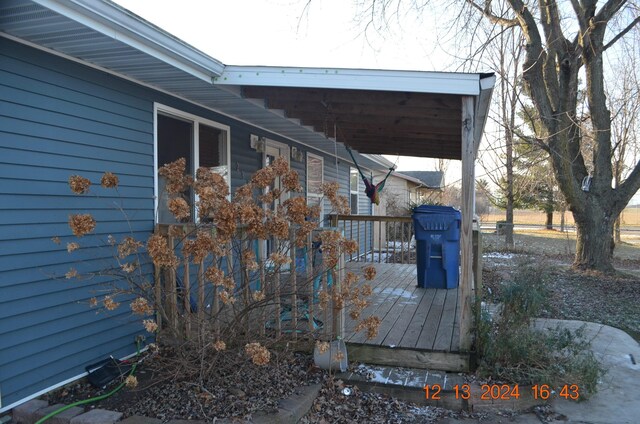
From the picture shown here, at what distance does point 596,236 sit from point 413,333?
7118mm

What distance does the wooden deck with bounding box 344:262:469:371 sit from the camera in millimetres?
3584

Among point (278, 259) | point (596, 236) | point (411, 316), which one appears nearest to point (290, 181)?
point (278, 259)

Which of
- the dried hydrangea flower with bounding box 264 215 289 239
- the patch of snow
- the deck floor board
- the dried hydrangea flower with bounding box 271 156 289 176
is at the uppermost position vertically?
the dried hydrangea flower with bounding box 271 156 289 176

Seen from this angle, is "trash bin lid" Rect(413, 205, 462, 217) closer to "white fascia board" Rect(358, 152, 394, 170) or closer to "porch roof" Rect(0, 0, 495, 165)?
"porch roof" Rect(0, 0, 495, 165)

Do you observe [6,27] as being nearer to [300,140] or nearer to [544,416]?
[544,416]

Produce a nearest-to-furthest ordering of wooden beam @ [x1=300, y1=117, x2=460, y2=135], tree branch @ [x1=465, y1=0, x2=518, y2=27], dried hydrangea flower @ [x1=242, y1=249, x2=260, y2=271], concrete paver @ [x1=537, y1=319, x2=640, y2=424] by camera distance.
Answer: dried hydrangea flower @ [x1=242, y1=249, x2=260, y2=271]
concrete paver @ [x1=537, y1=319, x2=640, y2=424]
wooden beam @ [x1=300, y1=117, x2=460, y2=135]
tree branch @ [x1=465, y1=0, x2=518, y2=27]

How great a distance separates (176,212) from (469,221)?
7.17ft

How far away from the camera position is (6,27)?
9.38 feet

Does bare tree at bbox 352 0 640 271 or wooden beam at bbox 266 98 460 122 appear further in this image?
bare tree at bbox 352 0 640 271

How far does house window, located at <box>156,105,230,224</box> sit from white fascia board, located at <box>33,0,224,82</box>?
0.89m

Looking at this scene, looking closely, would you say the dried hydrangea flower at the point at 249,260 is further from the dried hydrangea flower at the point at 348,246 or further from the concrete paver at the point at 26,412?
the concrete paver at the point at 26,412

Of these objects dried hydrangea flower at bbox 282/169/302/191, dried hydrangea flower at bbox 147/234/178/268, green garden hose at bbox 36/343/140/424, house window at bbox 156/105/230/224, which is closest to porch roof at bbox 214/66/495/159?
house window at bbox 156/105/230/224

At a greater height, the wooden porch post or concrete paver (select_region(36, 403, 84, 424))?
the wooden porch post

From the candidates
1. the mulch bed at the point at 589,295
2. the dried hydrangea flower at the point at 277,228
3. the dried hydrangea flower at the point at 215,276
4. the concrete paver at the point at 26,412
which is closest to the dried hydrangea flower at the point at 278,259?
the dried hydrangea flower at the point at 277,228
